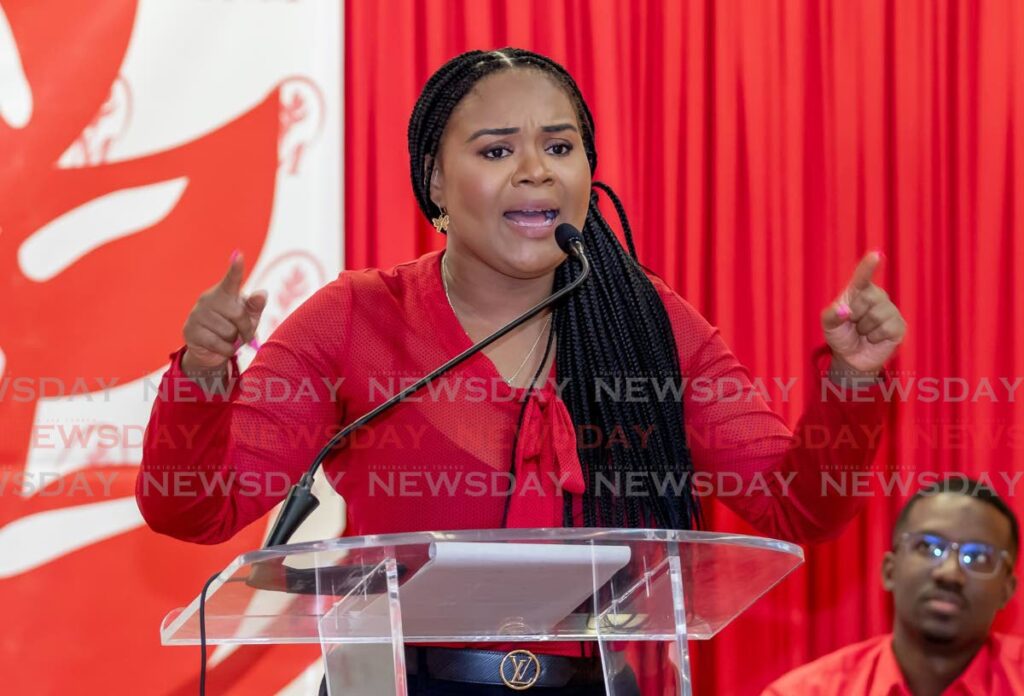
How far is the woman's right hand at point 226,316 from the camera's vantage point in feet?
4.09

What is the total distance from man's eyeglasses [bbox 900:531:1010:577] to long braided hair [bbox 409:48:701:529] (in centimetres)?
100

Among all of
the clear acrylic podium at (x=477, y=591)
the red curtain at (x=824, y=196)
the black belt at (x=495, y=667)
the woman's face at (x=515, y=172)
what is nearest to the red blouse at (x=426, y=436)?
the woman's face at (x=515, y=172)

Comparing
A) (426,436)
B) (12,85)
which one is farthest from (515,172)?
(12,85)

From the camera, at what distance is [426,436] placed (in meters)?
1.63

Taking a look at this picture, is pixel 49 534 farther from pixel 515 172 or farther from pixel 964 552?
pixel 964 552

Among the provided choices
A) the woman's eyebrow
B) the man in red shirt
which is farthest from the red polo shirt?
the woman's eyebrow

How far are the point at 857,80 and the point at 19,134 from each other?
72.6 inches

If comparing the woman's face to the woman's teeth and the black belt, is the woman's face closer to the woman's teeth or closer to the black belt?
the woman's teeth

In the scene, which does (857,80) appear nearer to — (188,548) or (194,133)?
(194,133)

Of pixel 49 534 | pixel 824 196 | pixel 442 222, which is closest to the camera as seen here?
pixel 442 222

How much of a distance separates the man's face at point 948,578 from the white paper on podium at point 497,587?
155cm

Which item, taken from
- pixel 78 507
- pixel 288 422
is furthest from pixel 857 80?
pixel 78 507

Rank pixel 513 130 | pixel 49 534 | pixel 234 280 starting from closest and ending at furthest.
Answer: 1. pixel 234 280
2. pixel 513 130
3. pixel 49 534

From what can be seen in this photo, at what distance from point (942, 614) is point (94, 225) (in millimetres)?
1888
